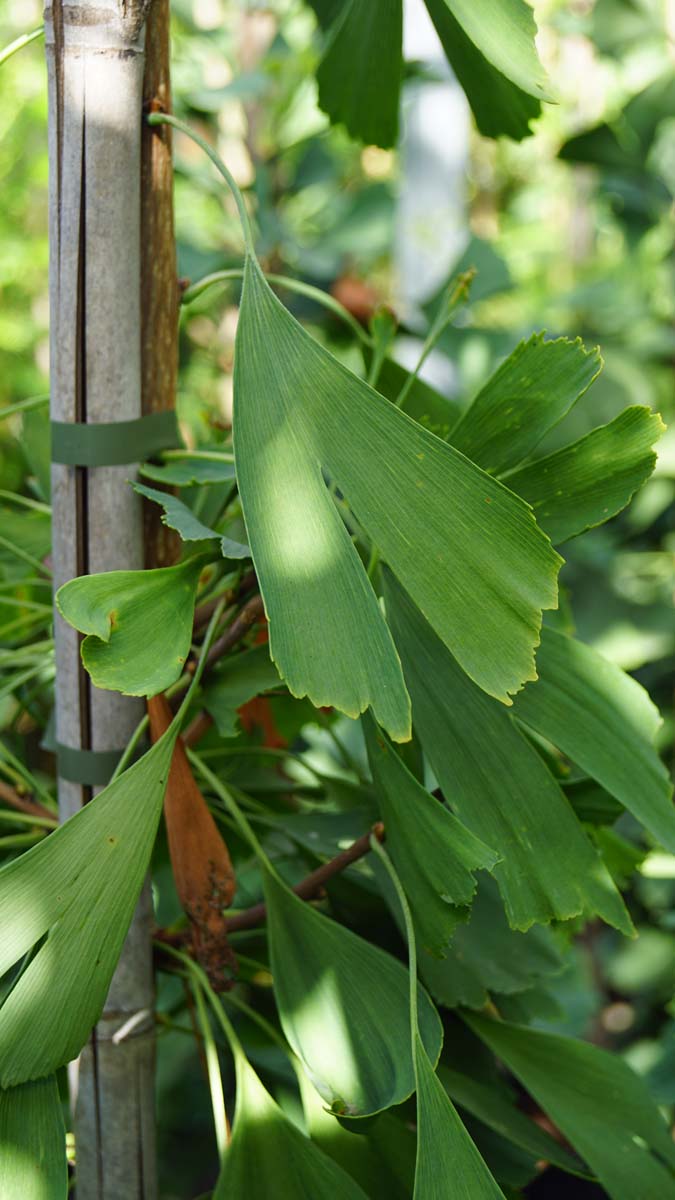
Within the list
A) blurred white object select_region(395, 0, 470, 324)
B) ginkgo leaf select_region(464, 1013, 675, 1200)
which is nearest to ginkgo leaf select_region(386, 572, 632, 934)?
ginkgo leaf select_region(464, 1013, 675, 1200)

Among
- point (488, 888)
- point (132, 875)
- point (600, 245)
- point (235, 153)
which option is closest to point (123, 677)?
point (132, 875)

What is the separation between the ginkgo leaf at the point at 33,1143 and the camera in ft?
1.29

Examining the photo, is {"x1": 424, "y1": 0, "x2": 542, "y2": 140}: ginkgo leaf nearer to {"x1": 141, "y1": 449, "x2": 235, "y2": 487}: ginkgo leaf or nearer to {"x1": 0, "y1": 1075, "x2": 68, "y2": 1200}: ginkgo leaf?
{"x1": 141, "y1": 449, "x2": 235, "y2": 487}: ginkgo leaf

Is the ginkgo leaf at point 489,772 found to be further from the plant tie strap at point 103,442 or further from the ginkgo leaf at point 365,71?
the ginkgo leaf at point 365,71

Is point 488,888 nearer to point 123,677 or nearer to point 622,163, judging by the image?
point 123,677

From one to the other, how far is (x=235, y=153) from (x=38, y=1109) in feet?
5.80

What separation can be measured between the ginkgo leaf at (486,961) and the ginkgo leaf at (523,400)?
0.66 ft

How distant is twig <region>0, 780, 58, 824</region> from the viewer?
0.52m

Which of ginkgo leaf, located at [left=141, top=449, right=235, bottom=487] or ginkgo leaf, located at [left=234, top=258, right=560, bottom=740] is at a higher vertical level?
ginkgo leaf, located at [left=141, top=449, right=235, bottom=487]

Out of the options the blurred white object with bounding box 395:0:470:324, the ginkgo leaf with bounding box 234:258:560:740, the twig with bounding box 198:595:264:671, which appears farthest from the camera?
the blurred white object with bounding box 395:0:470:324

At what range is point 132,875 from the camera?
40cm

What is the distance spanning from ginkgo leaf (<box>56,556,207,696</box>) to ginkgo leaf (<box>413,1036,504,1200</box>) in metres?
0.16

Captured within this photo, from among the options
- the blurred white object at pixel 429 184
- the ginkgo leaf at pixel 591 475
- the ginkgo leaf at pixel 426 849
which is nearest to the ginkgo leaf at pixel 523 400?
the ginkgo leaf at pixel 591 475

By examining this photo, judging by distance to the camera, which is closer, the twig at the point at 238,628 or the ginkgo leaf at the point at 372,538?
the ginkgo leaf at the point at 372,538
